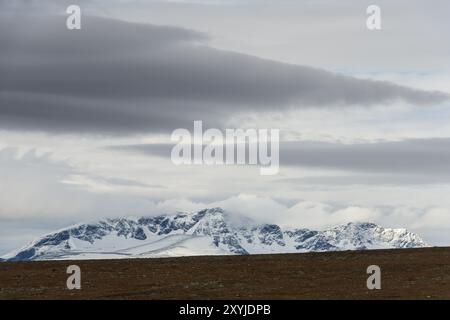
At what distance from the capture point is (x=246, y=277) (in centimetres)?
6931

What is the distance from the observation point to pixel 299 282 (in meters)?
66.2

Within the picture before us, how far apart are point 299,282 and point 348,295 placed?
8.42 m

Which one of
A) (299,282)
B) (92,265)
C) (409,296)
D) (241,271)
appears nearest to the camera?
(409,296)

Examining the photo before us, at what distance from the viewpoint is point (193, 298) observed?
58.3 meters

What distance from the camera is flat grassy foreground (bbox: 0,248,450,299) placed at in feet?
198

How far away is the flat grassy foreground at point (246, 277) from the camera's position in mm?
60250
